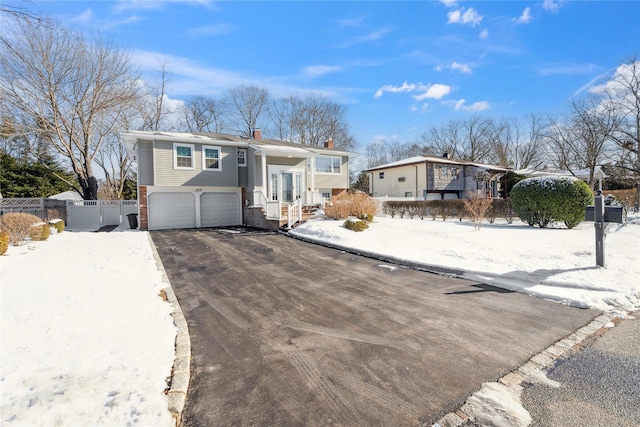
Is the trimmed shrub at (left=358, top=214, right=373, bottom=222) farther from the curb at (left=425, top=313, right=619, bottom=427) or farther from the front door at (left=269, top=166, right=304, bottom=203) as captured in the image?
the curb at (left=425, top=313, right=619, bottom=427)

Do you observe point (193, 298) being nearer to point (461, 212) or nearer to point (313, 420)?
point (313, 420)

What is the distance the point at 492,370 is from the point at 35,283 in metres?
7.46

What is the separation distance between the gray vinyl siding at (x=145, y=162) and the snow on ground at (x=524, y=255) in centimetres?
923

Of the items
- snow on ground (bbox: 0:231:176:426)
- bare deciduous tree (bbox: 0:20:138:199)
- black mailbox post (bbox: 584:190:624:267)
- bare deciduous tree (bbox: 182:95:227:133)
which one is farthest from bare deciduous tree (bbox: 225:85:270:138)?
black mailbox post (bbox: 584:190:624:267)

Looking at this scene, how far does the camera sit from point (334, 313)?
4371mm

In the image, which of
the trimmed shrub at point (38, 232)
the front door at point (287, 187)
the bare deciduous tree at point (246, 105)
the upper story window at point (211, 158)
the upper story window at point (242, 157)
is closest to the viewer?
the trimmed shrub at point (38, 232)

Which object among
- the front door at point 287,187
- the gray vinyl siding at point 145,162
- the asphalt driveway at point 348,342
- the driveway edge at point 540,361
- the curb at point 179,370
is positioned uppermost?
the gray vinyl siding at point 145,162

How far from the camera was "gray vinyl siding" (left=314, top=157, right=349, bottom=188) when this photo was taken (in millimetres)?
19875

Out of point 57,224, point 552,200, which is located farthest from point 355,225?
point 57,224

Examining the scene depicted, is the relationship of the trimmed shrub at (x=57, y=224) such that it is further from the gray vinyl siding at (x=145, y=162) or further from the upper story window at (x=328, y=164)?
the upper story window at (x=328, y=164)

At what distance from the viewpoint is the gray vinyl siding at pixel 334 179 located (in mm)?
19875

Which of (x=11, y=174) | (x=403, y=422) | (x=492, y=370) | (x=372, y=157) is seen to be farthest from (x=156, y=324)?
(x=372, y=157)

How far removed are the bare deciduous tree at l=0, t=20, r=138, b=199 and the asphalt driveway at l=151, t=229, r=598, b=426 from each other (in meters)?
19.8

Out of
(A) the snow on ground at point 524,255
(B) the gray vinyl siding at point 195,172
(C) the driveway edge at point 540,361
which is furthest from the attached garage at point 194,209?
(C) the driveway edge at point 540,361
